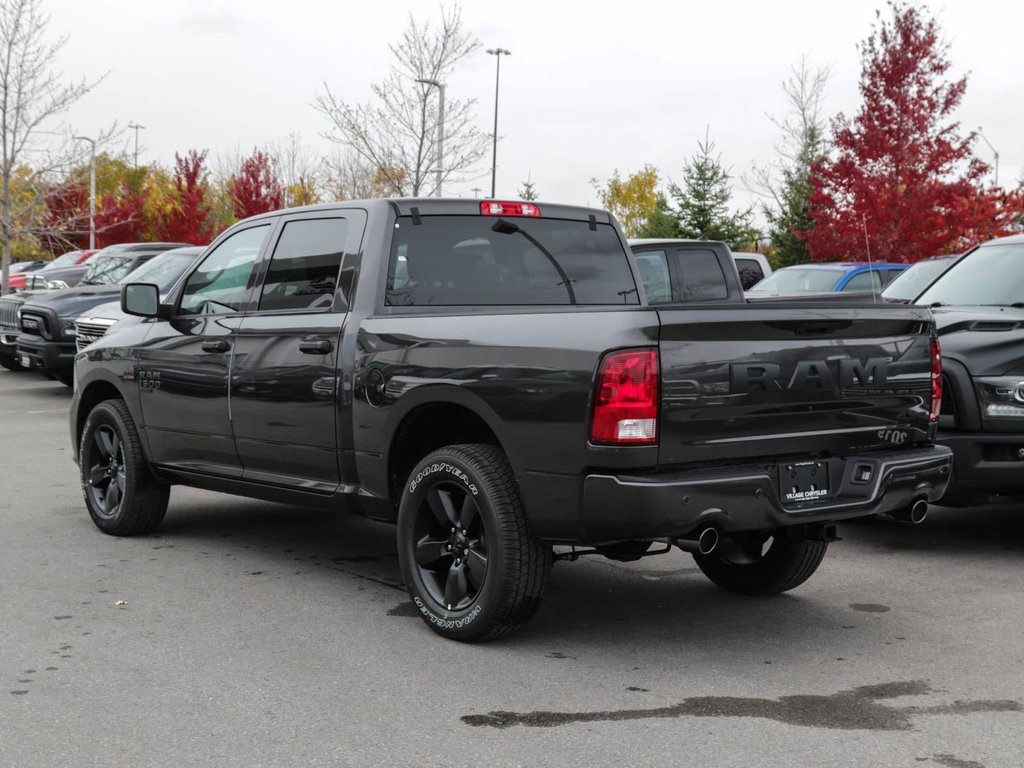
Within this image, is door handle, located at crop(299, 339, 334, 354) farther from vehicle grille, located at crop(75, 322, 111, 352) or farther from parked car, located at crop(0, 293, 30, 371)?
parked car, located at crop(0, 293, 30, 371)

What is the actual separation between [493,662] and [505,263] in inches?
81.8

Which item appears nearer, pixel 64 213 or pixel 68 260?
pixel 68 260

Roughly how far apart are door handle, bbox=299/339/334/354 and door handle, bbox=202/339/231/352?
0.71 m

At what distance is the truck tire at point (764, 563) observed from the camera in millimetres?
5914

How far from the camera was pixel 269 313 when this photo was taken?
652 centimetres

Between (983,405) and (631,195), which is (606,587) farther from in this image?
(631,195)

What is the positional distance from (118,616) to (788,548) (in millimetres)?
3060

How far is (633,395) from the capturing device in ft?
15.5

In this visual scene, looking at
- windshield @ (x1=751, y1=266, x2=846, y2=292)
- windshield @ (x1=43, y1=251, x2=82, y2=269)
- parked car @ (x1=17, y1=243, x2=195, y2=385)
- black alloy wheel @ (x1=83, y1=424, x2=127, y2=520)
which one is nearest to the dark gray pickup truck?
black alloy wheel @ (x1=83, y1=424, x2=127, y2=520)

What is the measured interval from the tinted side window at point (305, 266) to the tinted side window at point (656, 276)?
21.5 feet

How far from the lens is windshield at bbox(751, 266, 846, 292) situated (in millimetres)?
17297

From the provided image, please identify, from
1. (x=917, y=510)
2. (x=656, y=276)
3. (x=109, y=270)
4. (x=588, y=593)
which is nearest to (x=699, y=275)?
(x=656, y=276)

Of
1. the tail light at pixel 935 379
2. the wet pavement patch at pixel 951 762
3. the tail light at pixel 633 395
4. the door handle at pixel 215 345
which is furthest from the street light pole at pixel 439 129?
the wet pavement patch at pixel 951 762

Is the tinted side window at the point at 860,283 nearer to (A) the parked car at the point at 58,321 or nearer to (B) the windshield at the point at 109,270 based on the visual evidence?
(A) the parked car at the point at 58,321
